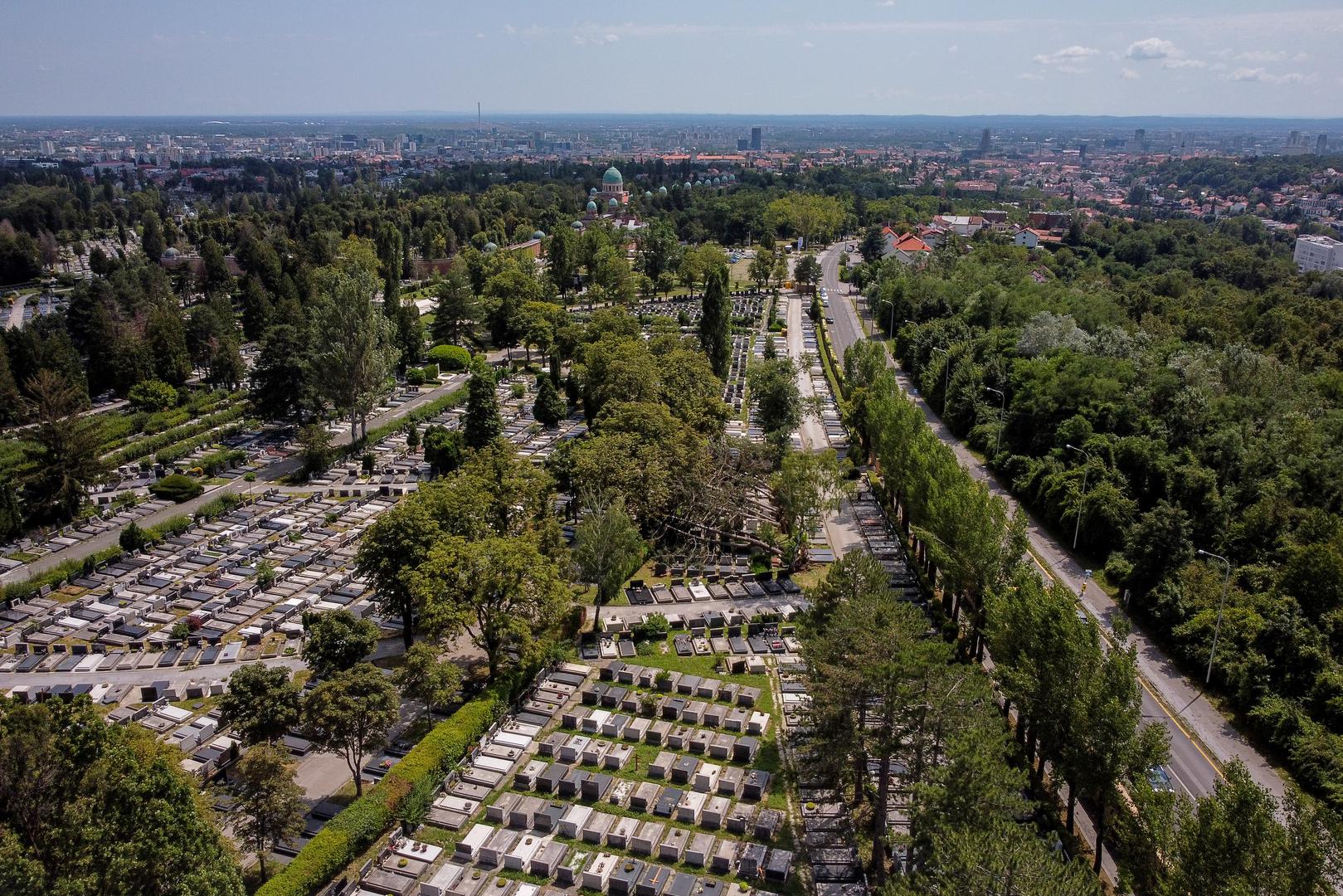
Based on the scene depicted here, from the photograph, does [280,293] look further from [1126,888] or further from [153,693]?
[1126,888]

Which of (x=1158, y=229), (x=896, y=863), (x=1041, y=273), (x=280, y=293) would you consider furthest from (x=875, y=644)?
(x=1158, y=229)

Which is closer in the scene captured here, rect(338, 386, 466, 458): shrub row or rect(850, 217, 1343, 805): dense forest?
rect(850, 217, 1343, 805): dense forest

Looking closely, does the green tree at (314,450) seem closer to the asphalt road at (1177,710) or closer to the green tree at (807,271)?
the asphalt road at (1177,710)

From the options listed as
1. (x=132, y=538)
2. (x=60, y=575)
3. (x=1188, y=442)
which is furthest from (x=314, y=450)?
(x=1188, y=442)

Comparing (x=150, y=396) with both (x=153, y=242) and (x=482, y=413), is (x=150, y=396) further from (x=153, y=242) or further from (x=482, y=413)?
(x=153, y=242)

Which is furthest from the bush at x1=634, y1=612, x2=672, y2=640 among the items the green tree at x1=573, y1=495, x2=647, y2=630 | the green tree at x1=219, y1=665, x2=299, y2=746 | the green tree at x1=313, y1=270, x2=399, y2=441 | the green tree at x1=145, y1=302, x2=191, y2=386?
the green tree at x1=145, y1=302, x2=191, y2=386

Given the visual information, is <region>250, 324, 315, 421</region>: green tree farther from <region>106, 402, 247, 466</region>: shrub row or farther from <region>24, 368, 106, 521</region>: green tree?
<region>24, 368, 106, 521</region>: green tree
